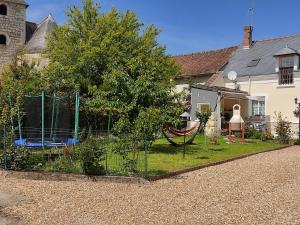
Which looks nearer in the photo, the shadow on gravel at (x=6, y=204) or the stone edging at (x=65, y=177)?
the shadow on gravel at (x=6, y=204)

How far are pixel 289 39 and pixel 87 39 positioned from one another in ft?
47.3

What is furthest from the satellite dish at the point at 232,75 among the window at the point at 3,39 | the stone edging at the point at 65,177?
the window at the point at 3,39

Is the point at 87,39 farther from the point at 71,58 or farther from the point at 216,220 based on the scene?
the point at 216,220

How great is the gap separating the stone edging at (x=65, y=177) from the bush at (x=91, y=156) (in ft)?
0.66

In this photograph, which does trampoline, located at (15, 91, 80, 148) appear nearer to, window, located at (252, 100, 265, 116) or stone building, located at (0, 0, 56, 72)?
window, located at (252, 100, 265, 116)

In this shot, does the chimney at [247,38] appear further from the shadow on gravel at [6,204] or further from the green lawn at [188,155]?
the shadow on gravel at [6,204]

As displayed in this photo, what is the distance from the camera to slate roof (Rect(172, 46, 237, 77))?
1294 inches

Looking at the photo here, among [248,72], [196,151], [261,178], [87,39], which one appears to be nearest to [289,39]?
[248,72]

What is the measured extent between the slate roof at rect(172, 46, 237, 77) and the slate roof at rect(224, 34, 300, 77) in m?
0.90

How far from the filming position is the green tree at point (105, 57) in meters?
16.4

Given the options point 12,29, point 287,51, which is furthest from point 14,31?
point 287,51

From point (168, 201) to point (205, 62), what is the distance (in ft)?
89.1

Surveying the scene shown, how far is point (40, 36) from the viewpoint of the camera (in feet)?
134

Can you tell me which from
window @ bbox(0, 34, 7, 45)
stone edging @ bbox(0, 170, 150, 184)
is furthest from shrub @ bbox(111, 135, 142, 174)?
window @ bbox(0, 34, 7, 45)
